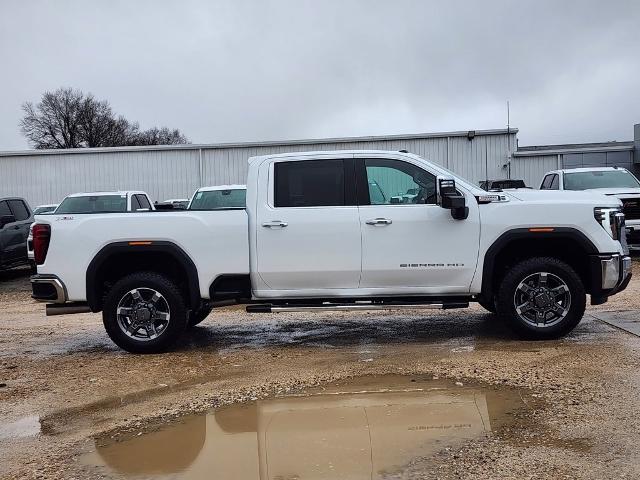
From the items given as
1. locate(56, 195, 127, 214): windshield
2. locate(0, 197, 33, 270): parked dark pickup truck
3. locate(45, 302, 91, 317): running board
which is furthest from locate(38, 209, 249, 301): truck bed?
locate(0, 197, 33, 270): parked dark pickup truck

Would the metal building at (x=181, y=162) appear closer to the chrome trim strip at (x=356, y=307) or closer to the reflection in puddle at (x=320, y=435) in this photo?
the chrome trim strip at (x=356, y=307)

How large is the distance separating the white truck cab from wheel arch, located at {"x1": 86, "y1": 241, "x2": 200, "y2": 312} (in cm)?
1065

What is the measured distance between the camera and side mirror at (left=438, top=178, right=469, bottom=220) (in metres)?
6.85

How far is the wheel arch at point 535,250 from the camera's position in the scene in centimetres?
703

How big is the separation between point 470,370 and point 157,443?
9.56ft

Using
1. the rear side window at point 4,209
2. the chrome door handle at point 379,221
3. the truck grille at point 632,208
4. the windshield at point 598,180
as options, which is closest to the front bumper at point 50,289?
the chrome door handle at point 379,221

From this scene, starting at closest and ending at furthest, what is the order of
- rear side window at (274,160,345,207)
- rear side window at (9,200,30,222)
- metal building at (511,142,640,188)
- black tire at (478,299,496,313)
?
rear side window at (274,160,345,207)
black tire at (478,299,496,313)
rear side window at (9,200,30,222)
metal building at (511,142,640,188)

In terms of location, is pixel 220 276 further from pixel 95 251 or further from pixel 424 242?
pixel 424 242

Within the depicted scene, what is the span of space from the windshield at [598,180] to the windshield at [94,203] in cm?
997

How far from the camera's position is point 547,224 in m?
7.03

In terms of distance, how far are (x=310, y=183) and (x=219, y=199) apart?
6711mm

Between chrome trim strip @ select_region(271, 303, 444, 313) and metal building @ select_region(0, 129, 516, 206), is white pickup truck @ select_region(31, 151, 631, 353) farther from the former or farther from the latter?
metal building @ select_region(0, 129, 516, 206)

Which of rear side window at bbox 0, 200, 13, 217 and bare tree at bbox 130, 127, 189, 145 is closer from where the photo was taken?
rear side window at bbox 0, 200, 13, 217

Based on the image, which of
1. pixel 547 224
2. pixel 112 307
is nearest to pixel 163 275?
pixel 112 307
